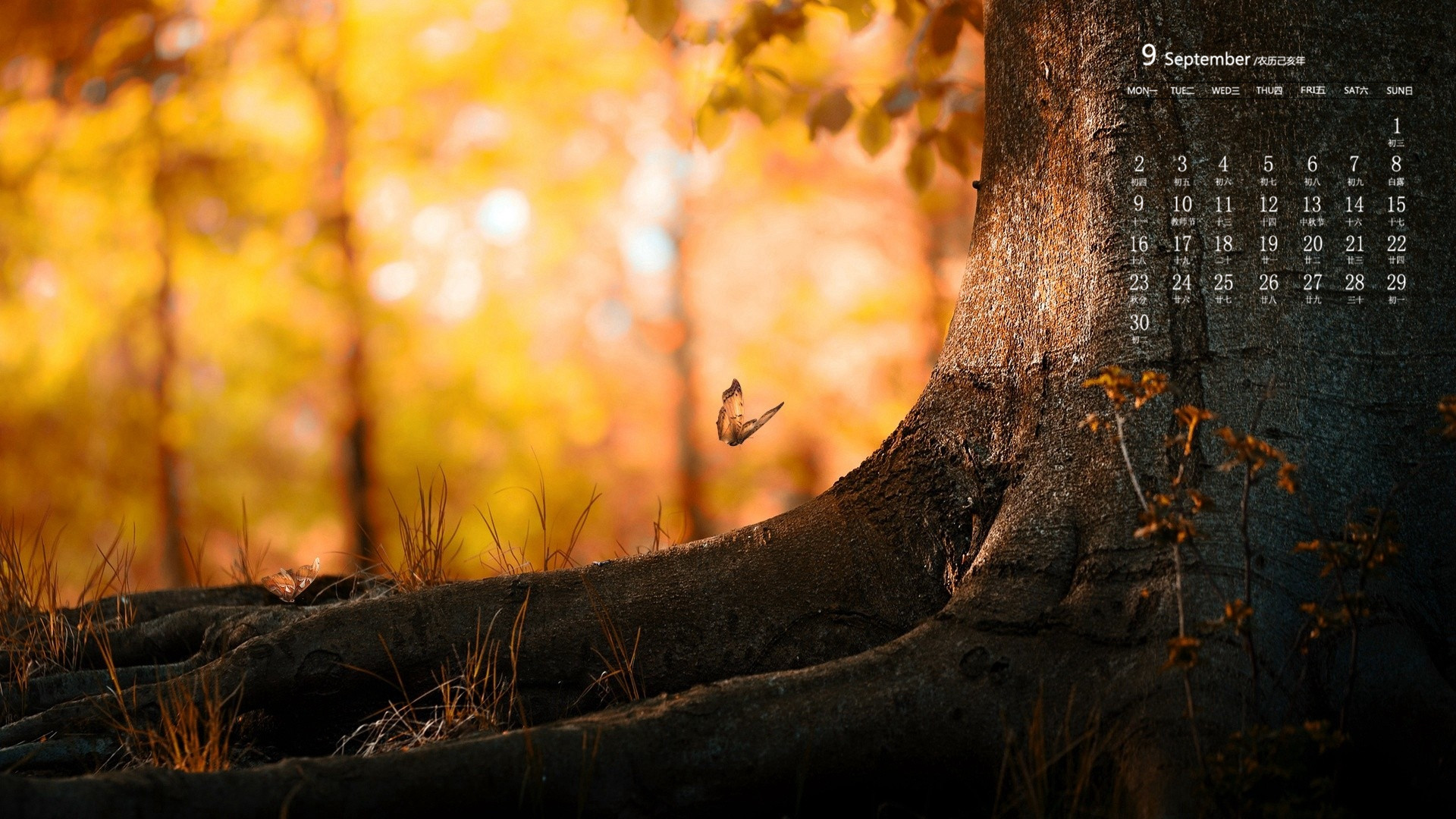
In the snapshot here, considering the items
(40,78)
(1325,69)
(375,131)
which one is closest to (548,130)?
(375,131)

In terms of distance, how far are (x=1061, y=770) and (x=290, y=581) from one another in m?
2.30

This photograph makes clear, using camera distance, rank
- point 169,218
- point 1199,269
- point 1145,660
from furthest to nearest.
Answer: point 169,218, point 1199,269, point 1145,660

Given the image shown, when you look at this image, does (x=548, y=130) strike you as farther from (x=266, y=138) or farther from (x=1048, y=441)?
(x=1048, y=441)

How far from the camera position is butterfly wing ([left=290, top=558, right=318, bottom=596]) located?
2850mm

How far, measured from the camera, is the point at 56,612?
2.44m

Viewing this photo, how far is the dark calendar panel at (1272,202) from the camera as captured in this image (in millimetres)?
1748

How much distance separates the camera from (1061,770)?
1435mm

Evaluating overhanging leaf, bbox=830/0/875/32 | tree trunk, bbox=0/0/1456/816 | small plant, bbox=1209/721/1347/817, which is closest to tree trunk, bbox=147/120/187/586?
tree trunk, bbox=0/0/1456/816

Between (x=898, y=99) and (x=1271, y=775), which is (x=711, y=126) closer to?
(x=898, y=99)

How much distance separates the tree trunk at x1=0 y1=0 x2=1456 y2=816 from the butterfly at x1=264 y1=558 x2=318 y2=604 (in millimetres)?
731

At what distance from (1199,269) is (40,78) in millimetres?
9517

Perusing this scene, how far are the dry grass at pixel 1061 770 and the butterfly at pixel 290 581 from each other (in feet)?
6.84

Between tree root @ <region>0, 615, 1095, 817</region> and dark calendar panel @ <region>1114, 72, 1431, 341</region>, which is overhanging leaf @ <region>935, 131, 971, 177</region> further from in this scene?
tree root @ <region>0, 615, 1095, 817</region>

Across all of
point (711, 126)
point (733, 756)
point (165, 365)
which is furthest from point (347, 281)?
point (733, 756)
